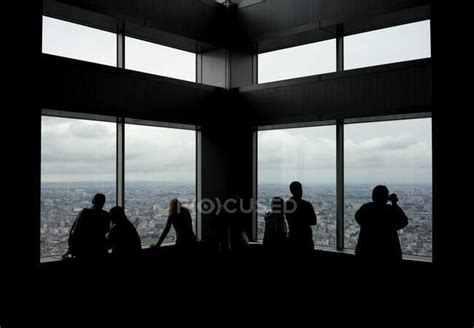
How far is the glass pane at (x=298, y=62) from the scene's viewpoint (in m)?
11.8

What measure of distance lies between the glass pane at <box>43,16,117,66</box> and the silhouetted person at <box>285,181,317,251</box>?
16.1 feet

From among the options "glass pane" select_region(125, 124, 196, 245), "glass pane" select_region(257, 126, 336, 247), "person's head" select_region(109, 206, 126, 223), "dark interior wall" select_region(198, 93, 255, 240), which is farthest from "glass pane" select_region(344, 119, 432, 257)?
"person's head" select_region(109, 206, 126, 223)

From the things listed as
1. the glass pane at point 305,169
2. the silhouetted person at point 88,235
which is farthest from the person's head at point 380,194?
the silhouetted person at point 88,235

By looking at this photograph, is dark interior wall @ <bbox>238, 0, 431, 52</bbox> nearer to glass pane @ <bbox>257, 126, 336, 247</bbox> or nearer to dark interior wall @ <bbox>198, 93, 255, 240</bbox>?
dark interior wall @ <bbox>198, 93, 255, 240</bbox>

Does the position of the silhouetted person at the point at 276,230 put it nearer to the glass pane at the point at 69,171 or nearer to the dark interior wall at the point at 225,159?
the dark interior wall at the point at 225,159

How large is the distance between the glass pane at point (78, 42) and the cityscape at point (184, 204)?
2588mm

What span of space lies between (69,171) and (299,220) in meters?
4.56

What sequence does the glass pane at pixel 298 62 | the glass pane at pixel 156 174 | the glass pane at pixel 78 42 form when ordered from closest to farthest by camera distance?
the glass pane at pixel 78 42 < the glass pane at pixel 156 174 < the glass pane at pixel 298 62

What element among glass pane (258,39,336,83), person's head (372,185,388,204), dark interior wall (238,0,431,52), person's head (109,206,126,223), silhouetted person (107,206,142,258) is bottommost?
silhouetted person (107,206,142,258)

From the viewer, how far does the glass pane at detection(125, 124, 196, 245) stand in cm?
1123

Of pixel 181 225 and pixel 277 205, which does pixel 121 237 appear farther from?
pixel 277 205

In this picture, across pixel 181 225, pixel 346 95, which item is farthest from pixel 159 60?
pixel 346 95
